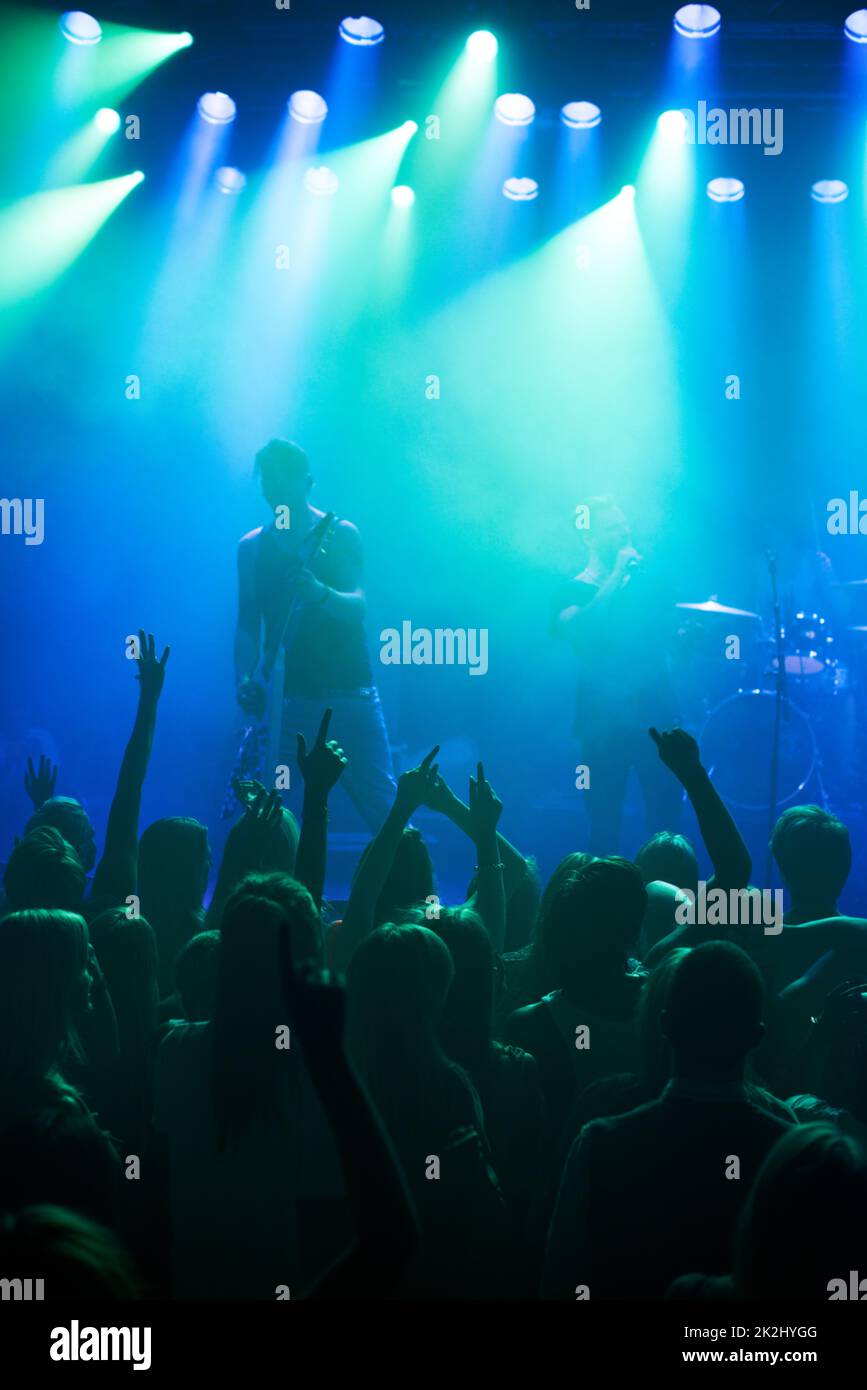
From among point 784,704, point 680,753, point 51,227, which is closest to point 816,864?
point 680,753

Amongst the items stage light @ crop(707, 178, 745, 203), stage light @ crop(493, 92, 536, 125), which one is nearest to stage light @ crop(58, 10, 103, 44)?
stage light @ crop(493, 92, 536, 125)

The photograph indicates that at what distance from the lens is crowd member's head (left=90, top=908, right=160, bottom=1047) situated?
8.66 feet

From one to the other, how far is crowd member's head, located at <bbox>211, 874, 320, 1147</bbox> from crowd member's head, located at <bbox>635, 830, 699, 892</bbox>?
74.3 inches

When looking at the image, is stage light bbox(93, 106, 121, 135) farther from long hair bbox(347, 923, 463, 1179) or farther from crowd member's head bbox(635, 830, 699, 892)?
long hair bbox(347, 923, 463, 1179)

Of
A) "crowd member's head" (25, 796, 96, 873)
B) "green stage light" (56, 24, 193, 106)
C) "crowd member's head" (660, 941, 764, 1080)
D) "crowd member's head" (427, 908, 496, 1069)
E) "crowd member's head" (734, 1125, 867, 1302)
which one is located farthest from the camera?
"green stage light" (56, 24, 193, 106)

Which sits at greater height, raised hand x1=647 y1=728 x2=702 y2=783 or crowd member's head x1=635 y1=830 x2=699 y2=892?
raised hand x1=647 y1=728 x2=702 y2=783

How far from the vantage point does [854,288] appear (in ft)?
27.9

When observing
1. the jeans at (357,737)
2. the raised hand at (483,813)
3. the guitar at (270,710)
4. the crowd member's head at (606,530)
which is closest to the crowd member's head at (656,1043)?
the raised hand at (483,813)

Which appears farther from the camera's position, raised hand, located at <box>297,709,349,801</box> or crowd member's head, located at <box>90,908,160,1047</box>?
raised hand, located at <box>297,709,349,801</box>

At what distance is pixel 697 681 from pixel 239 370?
13.9ft

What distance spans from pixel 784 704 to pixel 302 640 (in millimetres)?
3630

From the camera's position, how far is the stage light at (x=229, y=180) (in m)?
7.82

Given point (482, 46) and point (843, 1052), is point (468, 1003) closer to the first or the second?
point (843, 1052)

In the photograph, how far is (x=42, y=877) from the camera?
2.91m
